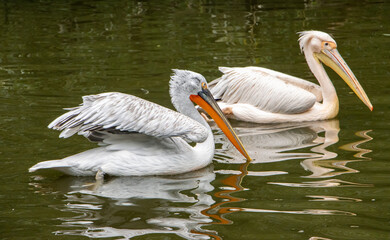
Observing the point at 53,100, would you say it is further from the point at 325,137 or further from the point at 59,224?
the point at 59,224

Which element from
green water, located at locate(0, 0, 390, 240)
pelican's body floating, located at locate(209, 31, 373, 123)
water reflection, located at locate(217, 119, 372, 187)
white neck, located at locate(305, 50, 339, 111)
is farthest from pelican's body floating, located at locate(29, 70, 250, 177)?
white neck, located at locate(305, 50, 339, 111)

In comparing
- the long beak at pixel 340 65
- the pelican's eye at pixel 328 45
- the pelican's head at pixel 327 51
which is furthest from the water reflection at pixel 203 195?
the pelican's eye at pixel 328 45

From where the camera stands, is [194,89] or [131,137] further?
[194,89]

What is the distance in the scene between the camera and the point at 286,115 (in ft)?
22.6

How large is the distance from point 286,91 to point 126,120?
2346 mm

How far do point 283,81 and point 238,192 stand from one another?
8.42 ft

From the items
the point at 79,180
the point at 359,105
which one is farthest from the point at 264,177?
the point at 359,105

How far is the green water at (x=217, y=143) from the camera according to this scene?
412 centimetres

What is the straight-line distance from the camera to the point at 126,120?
16.4 ft

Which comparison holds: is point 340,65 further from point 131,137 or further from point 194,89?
point 131,137

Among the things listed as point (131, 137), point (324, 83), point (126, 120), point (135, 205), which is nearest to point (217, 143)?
point (131, 137)

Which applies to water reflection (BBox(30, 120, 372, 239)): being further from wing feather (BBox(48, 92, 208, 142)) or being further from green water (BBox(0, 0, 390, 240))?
wing feather (BBox(48, 92, 208, 142))

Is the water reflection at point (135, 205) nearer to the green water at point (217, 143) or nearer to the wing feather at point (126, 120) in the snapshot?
the green water at point (217, 143)

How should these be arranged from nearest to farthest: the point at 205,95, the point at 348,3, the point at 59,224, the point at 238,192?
the point at 59,224, the point at 238,192, the point at 205,95, the point at 348,3
